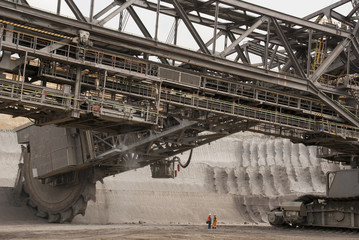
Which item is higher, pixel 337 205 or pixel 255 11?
pixel 255 11

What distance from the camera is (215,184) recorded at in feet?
193

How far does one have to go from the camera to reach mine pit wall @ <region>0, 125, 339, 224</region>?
43.3m

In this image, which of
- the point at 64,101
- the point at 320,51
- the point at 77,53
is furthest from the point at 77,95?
the point at 320,51

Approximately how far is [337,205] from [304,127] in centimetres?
395

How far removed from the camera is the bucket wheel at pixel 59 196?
32.5m

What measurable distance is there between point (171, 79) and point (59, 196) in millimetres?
15306

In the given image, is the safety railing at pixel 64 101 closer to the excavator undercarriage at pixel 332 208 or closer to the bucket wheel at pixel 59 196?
the excavator undercarriage at pixel 332 208

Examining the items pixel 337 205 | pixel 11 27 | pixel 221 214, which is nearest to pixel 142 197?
pixel 221 214

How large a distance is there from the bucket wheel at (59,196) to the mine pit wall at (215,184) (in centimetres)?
249

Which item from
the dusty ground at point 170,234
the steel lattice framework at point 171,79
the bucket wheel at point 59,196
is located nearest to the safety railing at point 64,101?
the steel lattice framework at point 171,79

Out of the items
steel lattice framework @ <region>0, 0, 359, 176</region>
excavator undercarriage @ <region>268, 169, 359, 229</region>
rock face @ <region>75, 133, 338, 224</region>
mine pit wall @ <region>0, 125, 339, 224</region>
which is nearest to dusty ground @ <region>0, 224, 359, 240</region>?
excavator undercarriage @ <region>268, 169, 359, 229</region>

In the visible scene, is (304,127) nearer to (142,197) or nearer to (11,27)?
(11,27)

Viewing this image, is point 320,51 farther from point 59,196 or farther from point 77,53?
point 59,196

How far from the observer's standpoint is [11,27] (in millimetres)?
17812
